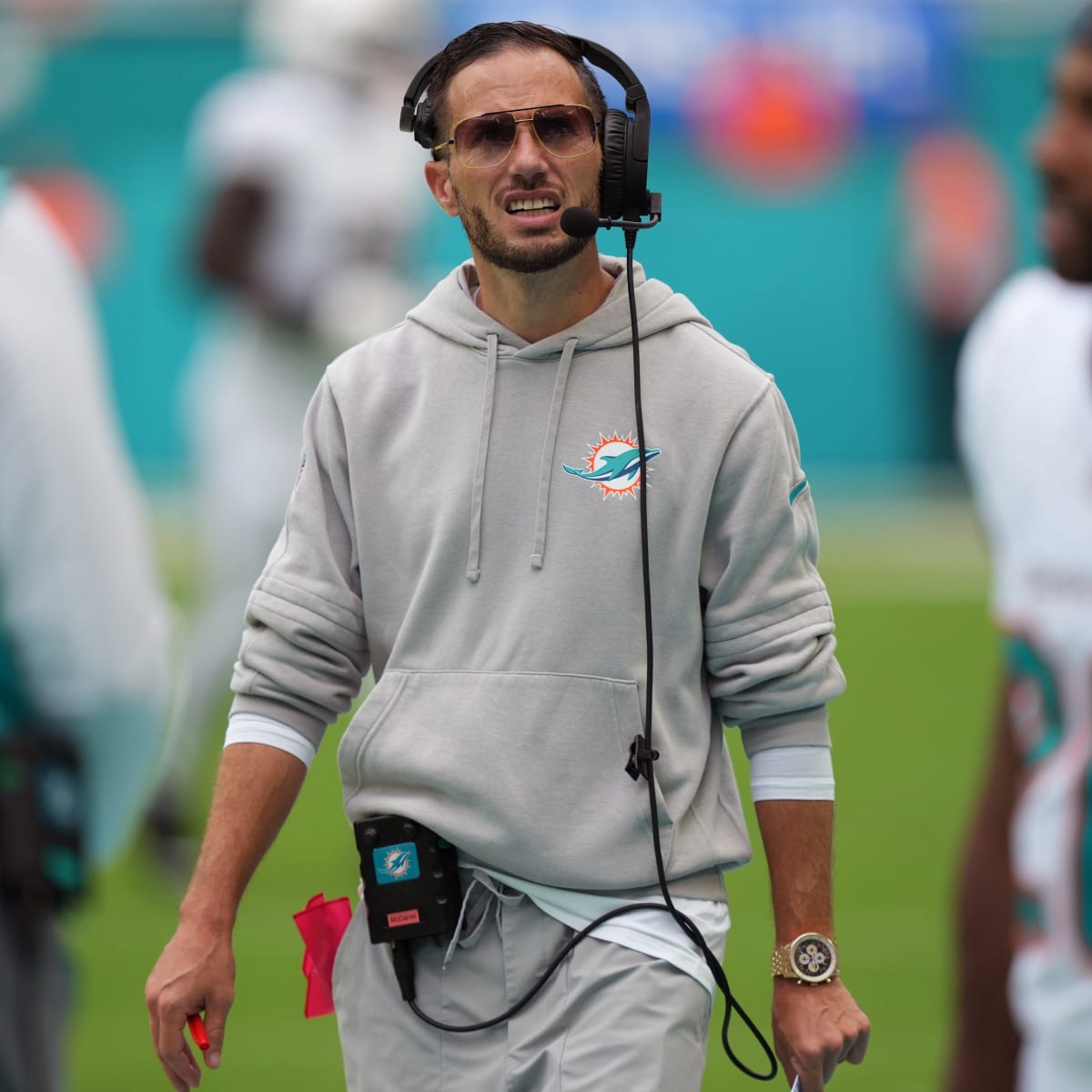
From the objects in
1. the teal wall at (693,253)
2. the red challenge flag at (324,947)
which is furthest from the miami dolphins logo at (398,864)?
the teal wall at (693,253)

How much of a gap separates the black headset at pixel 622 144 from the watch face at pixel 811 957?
91 centimetres

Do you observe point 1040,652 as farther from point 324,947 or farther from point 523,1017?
point 324,947

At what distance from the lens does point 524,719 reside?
277 cm

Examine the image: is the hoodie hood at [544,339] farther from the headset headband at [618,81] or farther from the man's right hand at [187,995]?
the man's right hand at [187,995]

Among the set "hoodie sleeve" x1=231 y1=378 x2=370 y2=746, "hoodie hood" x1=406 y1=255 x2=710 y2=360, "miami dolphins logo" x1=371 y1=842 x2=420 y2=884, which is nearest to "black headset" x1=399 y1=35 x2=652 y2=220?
"hoodie hood" x1=406 y1=255 x2=710 y2=360

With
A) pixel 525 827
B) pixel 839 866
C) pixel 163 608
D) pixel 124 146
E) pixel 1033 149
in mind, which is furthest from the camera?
pixel 124 146

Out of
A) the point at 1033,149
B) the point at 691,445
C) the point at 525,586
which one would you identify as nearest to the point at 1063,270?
the point at 1033,149

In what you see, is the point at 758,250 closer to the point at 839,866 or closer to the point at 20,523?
the point at 839,866

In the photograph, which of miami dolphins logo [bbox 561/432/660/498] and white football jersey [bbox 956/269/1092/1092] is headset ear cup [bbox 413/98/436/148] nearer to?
miami dolphins logo [bbox 561/432/660/498]

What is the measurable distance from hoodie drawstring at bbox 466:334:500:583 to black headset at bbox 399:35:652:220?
254mm

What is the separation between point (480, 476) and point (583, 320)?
0.80 ft

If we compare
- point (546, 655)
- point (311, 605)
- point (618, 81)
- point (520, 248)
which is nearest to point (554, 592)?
point (546, 655)

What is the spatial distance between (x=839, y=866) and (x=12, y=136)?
48.6ft

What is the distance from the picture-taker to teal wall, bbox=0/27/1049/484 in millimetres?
20312
